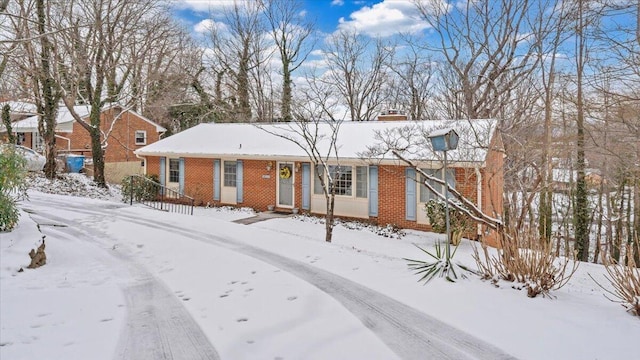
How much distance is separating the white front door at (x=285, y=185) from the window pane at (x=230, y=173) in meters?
2.03

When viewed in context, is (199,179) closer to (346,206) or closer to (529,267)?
(346,206)

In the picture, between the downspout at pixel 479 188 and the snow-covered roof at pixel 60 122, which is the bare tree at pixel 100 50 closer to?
the snow-covered roof at pixel 60 122

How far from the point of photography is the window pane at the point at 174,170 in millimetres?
17516

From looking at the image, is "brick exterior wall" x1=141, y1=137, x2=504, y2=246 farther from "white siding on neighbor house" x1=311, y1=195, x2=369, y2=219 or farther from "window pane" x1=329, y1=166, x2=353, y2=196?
"window pane" x1=329, y1=166, x2=353, y2=196

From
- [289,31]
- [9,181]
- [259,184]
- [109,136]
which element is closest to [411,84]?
[289,31]

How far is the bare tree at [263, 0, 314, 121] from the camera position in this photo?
3097 cm

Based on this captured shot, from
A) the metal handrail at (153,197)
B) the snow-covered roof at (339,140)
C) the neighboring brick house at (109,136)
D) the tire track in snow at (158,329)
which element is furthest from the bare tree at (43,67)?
the tire track in snow at (158,329)

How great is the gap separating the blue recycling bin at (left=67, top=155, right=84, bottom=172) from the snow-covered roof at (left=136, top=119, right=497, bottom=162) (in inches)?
262

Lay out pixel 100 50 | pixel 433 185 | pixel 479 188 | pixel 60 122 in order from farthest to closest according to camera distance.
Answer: pixel 60 122, pixel 100 50, pixel 433 185, pixel 479 188

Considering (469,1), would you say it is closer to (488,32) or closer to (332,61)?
(488,32)

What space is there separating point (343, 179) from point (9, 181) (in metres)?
9.69

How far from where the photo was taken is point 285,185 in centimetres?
1564

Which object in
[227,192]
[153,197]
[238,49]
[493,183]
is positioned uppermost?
[238,49]

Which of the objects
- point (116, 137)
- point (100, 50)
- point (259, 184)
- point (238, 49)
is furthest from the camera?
point (238, 49)
